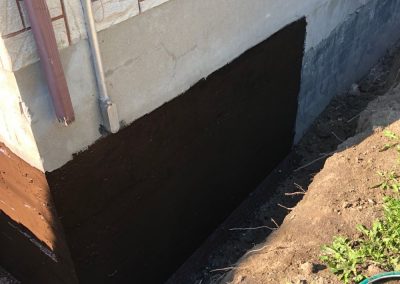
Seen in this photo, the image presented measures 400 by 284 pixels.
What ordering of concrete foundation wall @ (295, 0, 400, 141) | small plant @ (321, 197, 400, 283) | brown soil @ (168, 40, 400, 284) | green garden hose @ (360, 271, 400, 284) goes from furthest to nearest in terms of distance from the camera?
concrete foundation wall @ (295, 0, 400, 141)
brown soil @ (168, 40, 400, 284)
small plant @ (321, 197, 400, 283)
green garden hose @ (360, 271, 400, 284)

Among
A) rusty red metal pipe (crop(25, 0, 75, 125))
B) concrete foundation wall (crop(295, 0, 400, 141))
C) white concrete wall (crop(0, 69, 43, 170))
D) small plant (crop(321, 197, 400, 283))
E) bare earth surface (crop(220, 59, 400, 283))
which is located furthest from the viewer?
concrete foundation wall (crop(295, 0, 400, 141))

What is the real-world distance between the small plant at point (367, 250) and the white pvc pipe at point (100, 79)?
1.86 meters

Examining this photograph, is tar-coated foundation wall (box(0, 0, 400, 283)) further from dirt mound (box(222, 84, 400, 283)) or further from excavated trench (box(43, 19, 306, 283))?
dirt mound (box(222, 84, 400, 283))

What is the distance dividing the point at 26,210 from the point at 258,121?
9.41 ft

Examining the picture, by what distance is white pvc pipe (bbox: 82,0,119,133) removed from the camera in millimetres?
2967

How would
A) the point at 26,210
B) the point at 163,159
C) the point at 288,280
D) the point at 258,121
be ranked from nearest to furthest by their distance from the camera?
the point at 288,280
the point at 26,210
the point at 163,159
the point at 258,121

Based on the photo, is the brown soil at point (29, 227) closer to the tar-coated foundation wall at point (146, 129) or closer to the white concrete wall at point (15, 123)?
the tar-coated foundation wall at point (146, 129)

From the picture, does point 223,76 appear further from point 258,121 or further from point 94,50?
point 94,50

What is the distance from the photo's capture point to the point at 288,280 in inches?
131

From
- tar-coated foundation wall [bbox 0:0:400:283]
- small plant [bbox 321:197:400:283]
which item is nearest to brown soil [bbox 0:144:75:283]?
tar-coated foundation wall [bbox 0:0:400:283]

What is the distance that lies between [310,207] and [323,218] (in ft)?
1.02

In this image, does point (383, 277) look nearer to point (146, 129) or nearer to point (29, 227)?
point (146, 129)

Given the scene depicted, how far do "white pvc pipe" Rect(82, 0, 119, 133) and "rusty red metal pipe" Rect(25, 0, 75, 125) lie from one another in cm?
30

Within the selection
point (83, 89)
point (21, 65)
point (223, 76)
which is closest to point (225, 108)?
point (223, 76)
